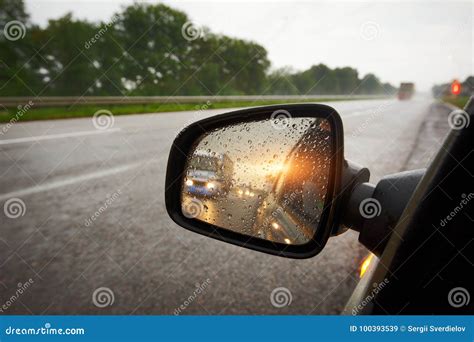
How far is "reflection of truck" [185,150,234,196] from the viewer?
1207 millimetres

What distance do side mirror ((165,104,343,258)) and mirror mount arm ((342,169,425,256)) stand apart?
0.21 feet

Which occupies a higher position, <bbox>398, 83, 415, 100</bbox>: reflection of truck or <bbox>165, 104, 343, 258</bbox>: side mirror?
<bbox>165, 104, 343, 258</bbox>: side mirror

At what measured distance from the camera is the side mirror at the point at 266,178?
1.09 m

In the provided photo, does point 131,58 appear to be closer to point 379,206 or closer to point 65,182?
point 65,182

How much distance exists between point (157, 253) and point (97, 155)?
442cm

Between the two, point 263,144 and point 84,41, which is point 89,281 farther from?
point 84,41

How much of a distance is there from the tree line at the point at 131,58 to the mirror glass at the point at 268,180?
2220 centimetres

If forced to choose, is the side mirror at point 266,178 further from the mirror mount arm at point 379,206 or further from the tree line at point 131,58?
the tree line at point 131,58

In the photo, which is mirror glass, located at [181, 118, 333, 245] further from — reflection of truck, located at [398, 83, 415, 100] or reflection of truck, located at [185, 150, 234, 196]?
reflection of truck, located at [398, 83, 415, 100]

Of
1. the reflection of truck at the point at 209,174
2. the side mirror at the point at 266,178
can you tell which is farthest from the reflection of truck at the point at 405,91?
the reflection of truck at the point at 209,174

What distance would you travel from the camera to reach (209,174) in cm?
126

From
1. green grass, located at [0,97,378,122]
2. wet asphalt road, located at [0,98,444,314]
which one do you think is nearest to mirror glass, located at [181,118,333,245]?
wet asphalt road, located at [0,98,444,314]

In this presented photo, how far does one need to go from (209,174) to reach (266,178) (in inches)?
8.8
